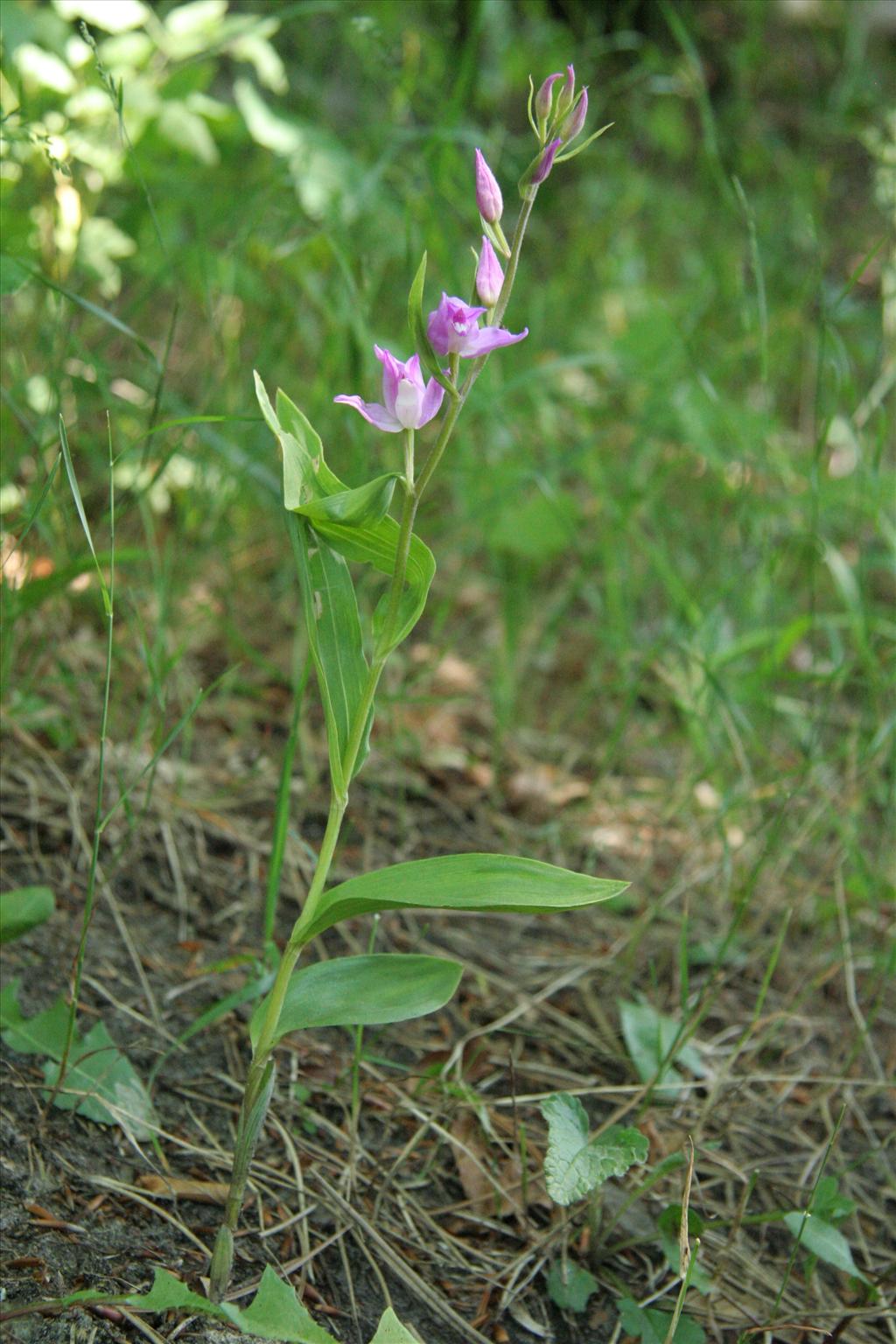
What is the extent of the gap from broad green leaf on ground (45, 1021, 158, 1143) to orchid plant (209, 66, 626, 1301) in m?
0.18

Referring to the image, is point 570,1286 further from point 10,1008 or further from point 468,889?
point 10,1008

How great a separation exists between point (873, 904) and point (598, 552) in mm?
881

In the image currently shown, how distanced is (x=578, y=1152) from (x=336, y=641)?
1.68 ft

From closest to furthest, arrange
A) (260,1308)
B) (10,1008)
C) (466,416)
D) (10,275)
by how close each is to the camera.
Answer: (260,1308) → (10,1008) → (10,275) → (466,416)

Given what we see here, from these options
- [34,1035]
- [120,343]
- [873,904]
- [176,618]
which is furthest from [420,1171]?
[120,343]

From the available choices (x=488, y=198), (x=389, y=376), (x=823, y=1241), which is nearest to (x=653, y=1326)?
(x=823, y=1241)

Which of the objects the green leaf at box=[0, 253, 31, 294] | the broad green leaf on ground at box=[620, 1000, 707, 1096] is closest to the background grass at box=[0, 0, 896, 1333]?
the green leaf at box=[0, 253, 31, 294]

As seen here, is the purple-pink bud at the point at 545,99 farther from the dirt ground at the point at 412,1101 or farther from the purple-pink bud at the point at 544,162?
the dirt ground at the point at 412,1101

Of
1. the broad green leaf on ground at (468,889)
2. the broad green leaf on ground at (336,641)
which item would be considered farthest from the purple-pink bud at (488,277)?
the broad green leaf on ground at (468,889)

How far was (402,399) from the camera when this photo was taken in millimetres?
953

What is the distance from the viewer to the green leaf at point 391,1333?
92 centimetres

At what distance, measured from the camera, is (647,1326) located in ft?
3.58

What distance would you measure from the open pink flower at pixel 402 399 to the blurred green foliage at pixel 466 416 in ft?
1.48

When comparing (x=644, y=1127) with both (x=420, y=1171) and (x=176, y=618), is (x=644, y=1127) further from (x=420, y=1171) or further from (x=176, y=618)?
(x=176, y=618)
